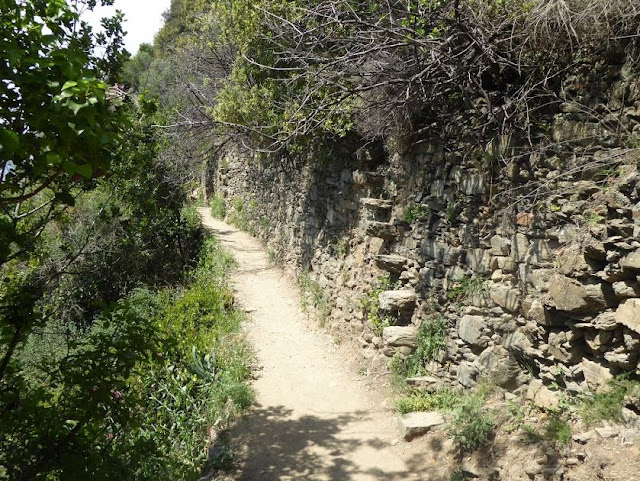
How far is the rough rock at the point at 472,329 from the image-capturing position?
4621 mm

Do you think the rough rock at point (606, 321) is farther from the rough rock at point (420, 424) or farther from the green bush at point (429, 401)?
the rough rock at point (420, 424)

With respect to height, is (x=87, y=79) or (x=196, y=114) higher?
(x=196, y=114)

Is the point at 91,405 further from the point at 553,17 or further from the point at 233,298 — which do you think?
the point at 233,298

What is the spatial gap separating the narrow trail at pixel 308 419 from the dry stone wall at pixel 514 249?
2.19 ft

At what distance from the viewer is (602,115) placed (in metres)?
3.63

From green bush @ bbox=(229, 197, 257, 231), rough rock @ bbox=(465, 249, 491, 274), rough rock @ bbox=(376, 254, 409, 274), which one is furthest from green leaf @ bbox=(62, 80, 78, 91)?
green bush @ bbox=(229, 197, 257, 231)

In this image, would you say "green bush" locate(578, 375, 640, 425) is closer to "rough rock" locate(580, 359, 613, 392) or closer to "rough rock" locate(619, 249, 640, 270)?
"rough rock" locate(580, 359, 613, 392)

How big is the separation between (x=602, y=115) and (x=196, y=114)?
434 inches

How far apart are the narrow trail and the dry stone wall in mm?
669

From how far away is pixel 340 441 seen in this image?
16.3 ft

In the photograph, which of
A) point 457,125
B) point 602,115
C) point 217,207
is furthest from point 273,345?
point 217,207

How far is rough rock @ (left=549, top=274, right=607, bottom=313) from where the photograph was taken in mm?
A: 3500

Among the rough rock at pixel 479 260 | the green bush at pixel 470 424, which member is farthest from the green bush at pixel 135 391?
the rough rock at pixel 479 260

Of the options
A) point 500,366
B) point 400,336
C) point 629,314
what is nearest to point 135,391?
point 400,336
